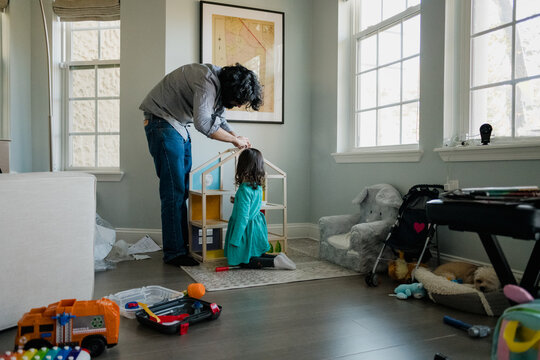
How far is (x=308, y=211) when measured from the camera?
169 inches

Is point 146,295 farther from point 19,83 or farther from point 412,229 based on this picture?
point 19,83

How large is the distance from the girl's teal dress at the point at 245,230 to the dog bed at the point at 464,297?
1.15m

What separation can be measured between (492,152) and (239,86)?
1.58m

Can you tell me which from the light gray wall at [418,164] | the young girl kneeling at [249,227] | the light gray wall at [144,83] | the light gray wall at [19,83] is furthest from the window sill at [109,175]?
the light gray wall at [418,164]

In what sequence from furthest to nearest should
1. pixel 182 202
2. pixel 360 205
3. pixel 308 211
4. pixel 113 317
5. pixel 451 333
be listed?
pixel 308 211
pixel 360 205
pixel 182 202
pixel 451 333
pixel 113 317

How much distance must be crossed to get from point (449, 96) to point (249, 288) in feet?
5.82

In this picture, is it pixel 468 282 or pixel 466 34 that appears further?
pixel 466 34

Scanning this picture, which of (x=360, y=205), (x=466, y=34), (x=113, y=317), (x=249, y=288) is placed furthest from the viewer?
(x=360, y=205)

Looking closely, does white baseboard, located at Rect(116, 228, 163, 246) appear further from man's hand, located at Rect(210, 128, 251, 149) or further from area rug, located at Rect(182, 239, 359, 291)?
man's hand, located at Rect(210, 128, 251, 149)

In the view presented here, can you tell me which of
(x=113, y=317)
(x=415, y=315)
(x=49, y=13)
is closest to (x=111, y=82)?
(x=49, y=13)

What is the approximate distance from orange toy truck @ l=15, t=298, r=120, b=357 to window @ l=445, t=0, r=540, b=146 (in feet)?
7.38

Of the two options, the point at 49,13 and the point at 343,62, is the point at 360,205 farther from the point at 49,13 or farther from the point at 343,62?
the point at 49,13

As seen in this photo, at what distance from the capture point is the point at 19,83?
3758mm

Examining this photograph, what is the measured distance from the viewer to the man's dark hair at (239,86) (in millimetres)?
2768
